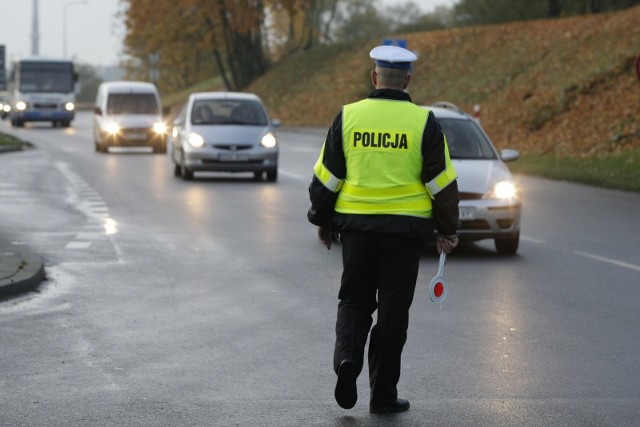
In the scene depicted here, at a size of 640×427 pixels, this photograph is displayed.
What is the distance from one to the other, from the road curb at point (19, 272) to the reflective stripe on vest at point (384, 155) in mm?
5068

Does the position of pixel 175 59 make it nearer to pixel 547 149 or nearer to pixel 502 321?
pixel 547 149

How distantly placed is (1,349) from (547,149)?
26309 mm

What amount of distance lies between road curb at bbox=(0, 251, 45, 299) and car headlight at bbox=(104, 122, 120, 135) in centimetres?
2446

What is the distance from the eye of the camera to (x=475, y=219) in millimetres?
14992

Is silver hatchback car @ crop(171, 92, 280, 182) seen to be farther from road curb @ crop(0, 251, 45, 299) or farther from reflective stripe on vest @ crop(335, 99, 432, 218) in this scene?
reflective stripe on vest @ crop(335, 99, 432, 218)

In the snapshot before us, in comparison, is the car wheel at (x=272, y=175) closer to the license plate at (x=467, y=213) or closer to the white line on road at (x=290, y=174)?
the white line on road at (x=290, y=174)

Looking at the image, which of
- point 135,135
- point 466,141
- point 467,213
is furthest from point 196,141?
point 467,213

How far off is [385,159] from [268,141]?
792 inches

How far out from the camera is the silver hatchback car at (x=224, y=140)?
26656 mm

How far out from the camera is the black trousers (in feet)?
23.3

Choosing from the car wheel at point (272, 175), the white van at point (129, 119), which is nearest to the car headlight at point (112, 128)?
the white van at point (129, 119)

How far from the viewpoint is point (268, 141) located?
88.9 ft

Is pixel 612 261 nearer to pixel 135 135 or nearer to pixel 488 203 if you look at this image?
pixel 488 203

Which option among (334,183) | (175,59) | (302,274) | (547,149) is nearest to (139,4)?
(175,59)
